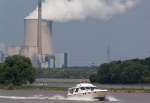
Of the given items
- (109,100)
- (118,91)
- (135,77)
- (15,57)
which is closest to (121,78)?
(135,77)

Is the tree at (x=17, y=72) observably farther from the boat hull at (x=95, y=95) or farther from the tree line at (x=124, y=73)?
the boat hull at (x=95, y=95)

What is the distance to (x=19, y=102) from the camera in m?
78.9

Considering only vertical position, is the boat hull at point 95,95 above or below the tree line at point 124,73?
below

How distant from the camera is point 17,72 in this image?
148625mm

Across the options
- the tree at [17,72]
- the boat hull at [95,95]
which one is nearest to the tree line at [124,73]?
the tree at [17,72]

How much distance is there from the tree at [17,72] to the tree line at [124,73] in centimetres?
2779

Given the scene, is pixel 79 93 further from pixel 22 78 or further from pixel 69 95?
pixel 22 78

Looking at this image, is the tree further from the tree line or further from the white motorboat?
the white motorboat

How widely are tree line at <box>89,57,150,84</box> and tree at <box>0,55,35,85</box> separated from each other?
91.2 ft

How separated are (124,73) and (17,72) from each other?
30618 millimetres

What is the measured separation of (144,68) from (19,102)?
95058 millimetres

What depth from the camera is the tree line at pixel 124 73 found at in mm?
167500

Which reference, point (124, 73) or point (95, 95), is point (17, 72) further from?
point (95, 95)

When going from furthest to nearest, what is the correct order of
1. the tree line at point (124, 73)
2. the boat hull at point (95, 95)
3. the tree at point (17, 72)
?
the tree line at point (124, 73), the tree at point (17, 72), the boat hull at point (95, 95)
